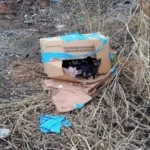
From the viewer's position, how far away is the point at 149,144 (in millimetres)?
2508

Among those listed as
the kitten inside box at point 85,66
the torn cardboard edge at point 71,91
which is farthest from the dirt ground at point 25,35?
the kitten inside box at point 85,66

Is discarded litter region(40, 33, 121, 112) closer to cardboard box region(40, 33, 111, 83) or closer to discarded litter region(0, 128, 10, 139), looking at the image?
cardboard box region(40, 33, 111, 83)

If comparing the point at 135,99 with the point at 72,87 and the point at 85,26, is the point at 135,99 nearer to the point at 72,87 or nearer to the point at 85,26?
the point at 72,87

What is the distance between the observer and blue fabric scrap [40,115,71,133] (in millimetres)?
2619

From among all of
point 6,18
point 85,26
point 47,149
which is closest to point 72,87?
point 47,149

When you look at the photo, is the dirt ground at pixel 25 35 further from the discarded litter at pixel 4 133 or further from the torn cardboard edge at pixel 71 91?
the discarded litter at pixel 4 133

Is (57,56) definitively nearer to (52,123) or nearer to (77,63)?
(77,63)

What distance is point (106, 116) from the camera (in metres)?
2.76

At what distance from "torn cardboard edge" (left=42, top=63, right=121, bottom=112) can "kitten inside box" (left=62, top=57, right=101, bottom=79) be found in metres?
0.11

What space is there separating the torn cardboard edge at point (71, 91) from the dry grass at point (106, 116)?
48 mm

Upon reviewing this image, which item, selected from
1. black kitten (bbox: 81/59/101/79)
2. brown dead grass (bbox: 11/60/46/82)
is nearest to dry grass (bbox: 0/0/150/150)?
black kitten (bbox: 81/59/101/79)

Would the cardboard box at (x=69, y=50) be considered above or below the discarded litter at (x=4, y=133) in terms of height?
above

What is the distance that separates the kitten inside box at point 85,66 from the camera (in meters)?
3.16

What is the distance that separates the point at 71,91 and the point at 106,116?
1.28ft
